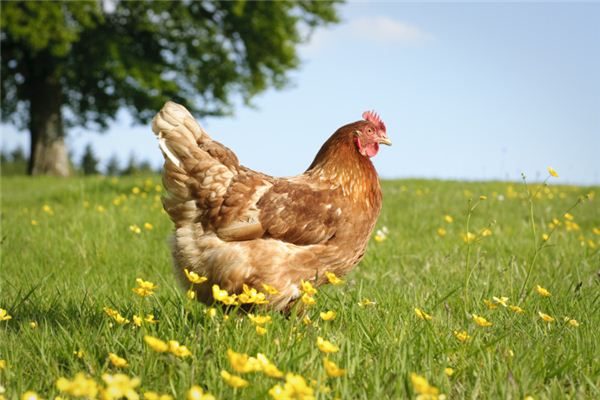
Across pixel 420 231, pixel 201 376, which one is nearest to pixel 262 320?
pixel 201 376

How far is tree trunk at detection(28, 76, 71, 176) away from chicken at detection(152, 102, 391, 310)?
19384 mm

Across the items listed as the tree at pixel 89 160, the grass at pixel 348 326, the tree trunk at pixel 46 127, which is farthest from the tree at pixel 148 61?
the grass at pixel 348 326

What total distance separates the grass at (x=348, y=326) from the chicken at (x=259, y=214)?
24cm

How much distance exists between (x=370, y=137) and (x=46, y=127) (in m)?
19.9

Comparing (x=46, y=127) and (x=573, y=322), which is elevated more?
(x=46, y=127)

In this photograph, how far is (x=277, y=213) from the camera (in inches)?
138

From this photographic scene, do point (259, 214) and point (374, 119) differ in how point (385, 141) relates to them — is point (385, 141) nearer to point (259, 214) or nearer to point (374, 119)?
point (374, 119)

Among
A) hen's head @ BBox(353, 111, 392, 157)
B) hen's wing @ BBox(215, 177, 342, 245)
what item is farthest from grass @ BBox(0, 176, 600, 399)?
hen's head @ BBox(353, 111, 392, 157)

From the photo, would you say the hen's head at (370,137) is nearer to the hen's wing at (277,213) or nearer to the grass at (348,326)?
the hen's wing at (277,213)

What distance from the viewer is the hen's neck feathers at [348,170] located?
375cm

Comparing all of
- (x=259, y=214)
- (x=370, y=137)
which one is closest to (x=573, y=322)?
(x=370, y=137)

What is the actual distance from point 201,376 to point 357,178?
175 cm

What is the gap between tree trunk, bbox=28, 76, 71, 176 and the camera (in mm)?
21109

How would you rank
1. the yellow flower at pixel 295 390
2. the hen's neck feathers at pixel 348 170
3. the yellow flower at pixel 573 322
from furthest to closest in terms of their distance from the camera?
1. the hen's neck feathers at pixel 348 170
2. the yellow flower at pixel 573 322
3. the yellow flower at pixel 295 390
